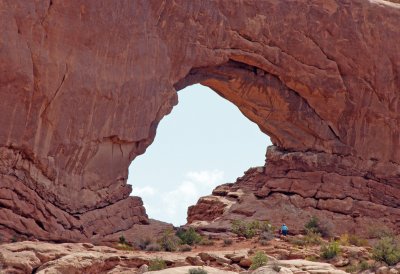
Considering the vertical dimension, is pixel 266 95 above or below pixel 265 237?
above

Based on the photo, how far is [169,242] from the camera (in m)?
23.9

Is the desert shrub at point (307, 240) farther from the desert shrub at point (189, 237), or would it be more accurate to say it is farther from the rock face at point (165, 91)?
the rock face at point (165, 91)

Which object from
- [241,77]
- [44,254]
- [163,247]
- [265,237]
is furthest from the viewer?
[241,77]

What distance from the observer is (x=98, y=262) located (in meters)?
20.4

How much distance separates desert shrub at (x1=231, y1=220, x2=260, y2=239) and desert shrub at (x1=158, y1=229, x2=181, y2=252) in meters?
2.39

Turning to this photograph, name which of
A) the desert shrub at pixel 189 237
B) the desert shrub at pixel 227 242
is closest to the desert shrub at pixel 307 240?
the desert shrub at pixel 227 242

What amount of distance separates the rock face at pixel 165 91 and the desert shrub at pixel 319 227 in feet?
4.96

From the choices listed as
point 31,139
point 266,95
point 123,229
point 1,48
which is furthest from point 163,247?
point 266,95

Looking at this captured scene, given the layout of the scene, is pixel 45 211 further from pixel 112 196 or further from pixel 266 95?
pixel 266 95

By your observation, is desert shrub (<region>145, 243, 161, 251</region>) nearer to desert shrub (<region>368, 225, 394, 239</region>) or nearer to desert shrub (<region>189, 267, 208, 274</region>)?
desert shrub (<region>189, 267, 208, 274</region>)

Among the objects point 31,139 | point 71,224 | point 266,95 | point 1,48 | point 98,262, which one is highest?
point 266,95

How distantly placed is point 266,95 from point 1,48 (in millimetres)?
10906

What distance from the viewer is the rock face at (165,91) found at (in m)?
23.0

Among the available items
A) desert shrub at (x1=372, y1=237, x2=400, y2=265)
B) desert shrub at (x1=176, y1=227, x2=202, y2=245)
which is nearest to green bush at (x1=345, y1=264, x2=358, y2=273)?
desert shrub at (x1=372, y1=237, x2=400, y2=265)
